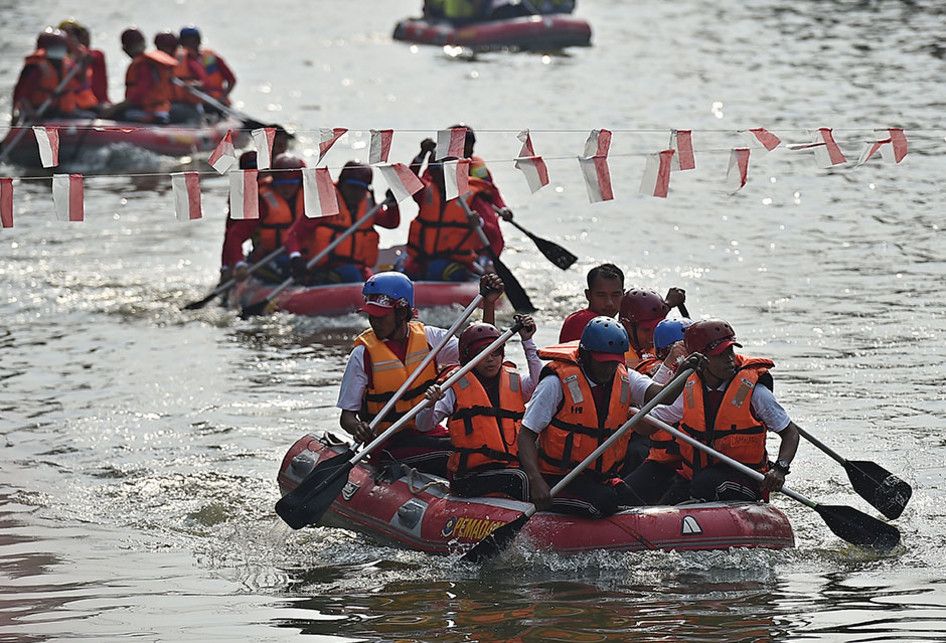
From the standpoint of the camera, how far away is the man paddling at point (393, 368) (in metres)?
9.82

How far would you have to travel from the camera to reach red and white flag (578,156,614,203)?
11.0 m

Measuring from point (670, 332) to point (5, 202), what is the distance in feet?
13.8

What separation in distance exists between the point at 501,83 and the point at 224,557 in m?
22.3

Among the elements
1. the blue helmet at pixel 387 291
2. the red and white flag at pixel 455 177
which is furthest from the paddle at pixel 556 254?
the blue helmet at pixel 387 291

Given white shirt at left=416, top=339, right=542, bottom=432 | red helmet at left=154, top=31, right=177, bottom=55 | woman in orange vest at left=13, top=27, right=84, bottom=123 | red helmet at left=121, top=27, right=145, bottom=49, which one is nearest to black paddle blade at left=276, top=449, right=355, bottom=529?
white shirt at left=416, top=339, right=542, bottom=432

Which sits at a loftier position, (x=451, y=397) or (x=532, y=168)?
(x=532, y=168)

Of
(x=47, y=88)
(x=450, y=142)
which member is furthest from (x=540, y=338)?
(x=47, y=88)

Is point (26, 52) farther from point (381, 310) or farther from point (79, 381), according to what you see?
point (381, 310)

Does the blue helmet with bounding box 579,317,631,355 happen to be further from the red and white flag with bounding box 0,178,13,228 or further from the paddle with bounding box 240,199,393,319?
the paddle with bounding box 240,199,393,319

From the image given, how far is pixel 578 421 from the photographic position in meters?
8.98

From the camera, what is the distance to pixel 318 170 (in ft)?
35.4

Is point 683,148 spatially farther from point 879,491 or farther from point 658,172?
point 879,491

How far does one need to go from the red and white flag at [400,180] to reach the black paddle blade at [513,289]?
2.90 metres

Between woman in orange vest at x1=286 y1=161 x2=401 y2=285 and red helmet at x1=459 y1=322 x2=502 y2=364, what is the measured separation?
5.39 m
